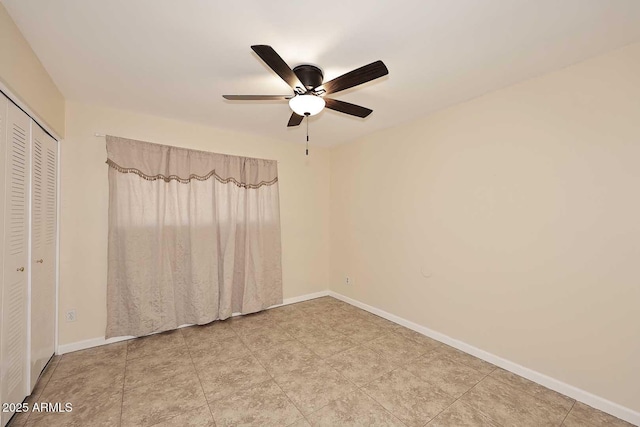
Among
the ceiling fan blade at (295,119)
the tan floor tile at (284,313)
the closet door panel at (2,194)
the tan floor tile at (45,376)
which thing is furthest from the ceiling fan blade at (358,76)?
the tan floor tile at (45,376)

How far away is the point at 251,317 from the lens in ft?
11.0

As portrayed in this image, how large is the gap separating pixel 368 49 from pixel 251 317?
10.6 ft

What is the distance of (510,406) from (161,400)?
252cm

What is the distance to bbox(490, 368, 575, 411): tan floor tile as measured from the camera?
1845 mm

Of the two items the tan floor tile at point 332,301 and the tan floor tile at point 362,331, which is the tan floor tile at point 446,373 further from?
the tan floor tile at point 332,301

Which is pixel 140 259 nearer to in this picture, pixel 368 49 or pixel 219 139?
pixel 219 139

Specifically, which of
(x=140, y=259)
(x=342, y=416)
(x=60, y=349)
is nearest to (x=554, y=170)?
(x=342, y=416)

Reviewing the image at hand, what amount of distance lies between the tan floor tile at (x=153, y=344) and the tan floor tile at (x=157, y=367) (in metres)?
0.08

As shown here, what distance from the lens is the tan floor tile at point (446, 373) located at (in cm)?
201

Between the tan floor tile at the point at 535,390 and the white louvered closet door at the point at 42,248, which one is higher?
the white louvered closet door at the point at 42,248

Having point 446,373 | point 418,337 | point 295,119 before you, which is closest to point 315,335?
point 418,337

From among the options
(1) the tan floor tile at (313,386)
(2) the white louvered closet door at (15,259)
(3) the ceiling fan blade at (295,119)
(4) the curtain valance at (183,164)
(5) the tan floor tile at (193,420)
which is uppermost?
(3) the ceiling fan blade at (295,119)

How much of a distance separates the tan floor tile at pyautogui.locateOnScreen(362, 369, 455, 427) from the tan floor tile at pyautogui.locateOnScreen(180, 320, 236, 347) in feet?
5.49

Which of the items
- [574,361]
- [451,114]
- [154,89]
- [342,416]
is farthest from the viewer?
[451,114]
